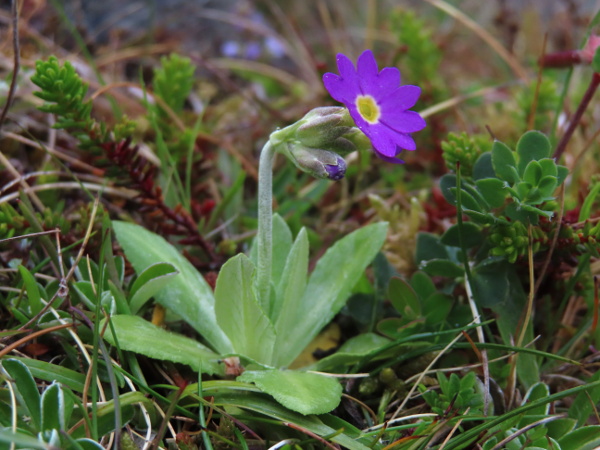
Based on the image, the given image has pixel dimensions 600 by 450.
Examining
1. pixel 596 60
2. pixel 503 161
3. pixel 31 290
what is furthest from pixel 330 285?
pixel 596 60

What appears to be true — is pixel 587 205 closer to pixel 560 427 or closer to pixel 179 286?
pixel 560 427

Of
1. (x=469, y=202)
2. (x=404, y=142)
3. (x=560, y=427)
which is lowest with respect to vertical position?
(x=560, y=427)

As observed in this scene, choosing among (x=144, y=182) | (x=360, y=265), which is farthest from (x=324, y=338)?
(x=144, y=182)

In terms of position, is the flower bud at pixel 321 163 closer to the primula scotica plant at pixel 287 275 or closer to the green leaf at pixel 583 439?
the primula scotica plant at pixel 287 275

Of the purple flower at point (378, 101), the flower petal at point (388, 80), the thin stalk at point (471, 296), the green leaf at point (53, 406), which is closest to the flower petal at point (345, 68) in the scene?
the purple flower at point (378, 101)

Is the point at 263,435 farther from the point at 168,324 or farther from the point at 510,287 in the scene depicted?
the point at 510,287

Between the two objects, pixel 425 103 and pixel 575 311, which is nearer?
pixel 575 311

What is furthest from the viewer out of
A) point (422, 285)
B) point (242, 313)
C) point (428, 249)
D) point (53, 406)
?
point (428, 249)
